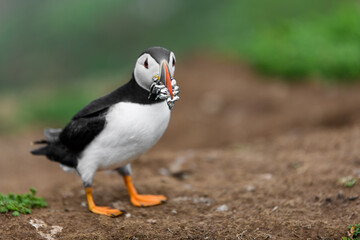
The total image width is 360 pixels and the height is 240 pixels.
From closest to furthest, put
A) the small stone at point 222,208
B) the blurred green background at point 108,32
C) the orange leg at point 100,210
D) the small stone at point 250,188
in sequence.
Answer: the orange leg at point 100,210 < the small stone at point 222,208 < the small stone at point 250,188 < the blurred green background at point 108,32

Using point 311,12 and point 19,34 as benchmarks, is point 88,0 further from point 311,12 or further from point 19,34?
point 311,12

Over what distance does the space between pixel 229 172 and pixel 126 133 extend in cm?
204

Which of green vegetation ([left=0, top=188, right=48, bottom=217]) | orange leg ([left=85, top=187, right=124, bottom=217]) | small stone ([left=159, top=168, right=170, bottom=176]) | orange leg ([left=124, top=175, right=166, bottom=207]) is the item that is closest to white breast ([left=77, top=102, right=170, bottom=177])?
orange leg ([left=85, top=187, right=124, bottom=217])

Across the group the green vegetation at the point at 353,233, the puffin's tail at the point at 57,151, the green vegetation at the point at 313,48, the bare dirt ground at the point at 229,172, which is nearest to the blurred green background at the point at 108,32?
the green vegetation at the point at 313,48

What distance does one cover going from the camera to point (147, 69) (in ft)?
12.5

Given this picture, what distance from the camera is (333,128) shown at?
22.4 ft

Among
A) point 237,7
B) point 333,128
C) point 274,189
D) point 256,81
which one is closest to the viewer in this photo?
point 274,189

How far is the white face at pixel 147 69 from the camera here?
12.2 ft

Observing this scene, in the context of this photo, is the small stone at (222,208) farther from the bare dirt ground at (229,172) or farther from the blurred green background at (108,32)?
the blurred green background at (108,32)

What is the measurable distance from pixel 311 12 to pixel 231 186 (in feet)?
Answer: 26.6

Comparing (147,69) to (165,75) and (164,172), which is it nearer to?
(165,75)

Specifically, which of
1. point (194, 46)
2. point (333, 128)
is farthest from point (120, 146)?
point (194, 46)

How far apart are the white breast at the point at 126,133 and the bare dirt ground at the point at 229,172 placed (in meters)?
0.55

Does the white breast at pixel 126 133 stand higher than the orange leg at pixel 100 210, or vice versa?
the white breast at pixel 126 133
